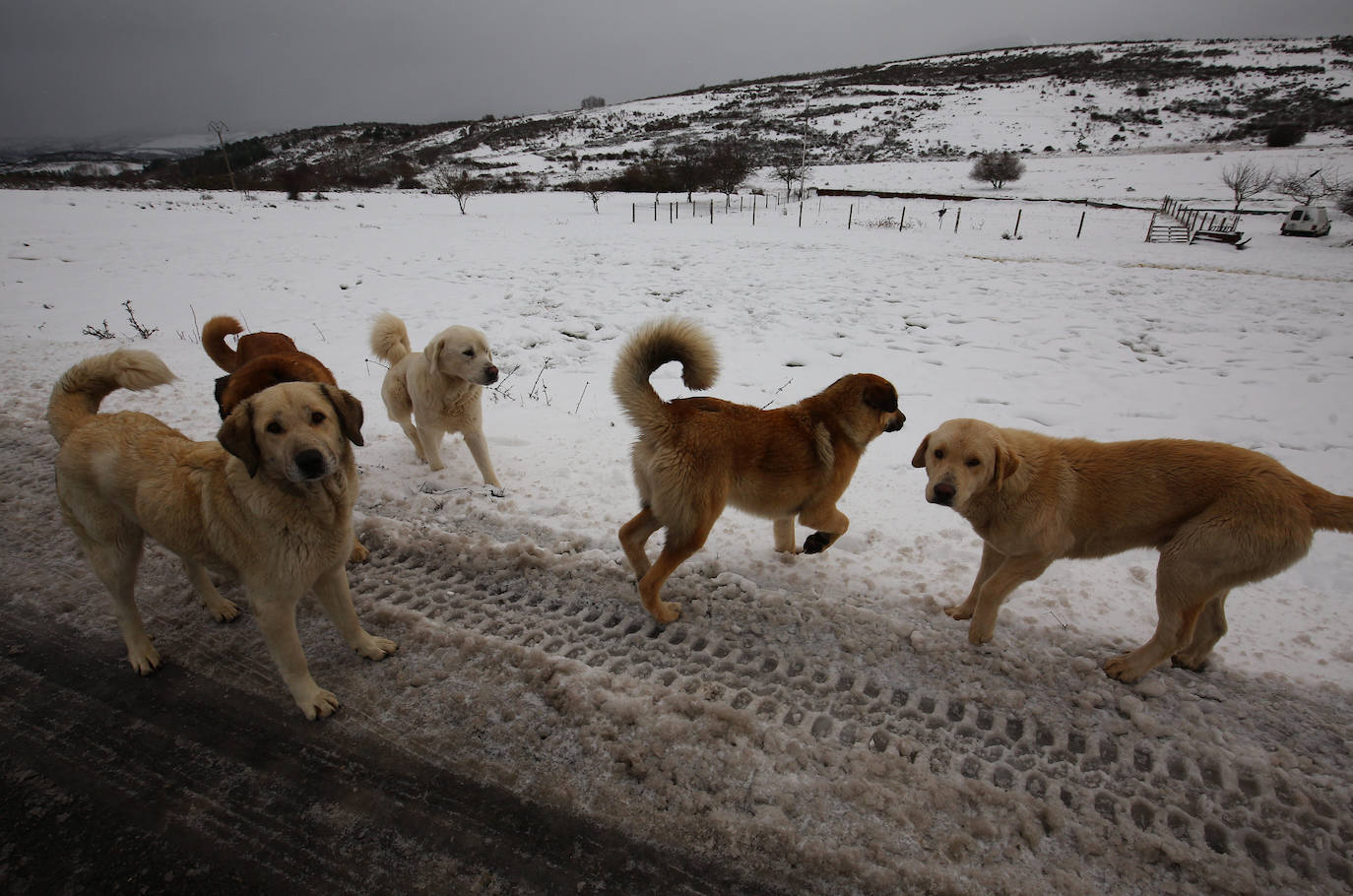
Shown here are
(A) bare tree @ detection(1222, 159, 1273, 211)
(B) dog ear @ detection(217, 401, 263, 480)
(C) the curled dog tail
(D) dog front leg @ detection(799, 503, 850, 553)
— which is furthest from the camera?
(A) bare tree @ detection(1222, 159, 1273, 211)

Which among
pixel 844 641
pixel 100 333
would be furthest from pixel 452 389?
pixel 100 333

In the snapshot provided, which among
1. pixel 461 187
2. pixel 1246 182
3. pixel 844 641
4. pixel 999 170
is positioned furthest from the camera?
pixel 999 170

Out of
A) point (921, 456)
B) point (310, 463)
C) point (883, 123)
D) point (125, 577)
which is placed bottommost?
point (125, 577)

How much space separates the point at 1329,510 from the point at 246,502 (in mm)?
5335

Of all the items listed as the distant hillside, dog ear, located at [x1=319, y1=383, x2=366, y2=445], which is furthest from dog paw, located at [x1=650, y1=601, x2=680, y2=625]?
the distant hillside

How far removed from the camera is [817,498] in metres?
3.58

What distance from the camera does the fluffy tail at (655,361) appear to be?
10.6 feet

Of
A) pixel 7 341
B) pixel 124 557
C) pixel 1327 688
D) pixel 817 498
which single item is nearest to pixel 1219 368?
pixel 1327 688

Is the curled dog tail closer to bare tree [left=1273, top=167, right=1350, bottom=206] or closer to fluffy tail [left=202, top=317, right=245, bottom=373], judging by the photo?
fluffy tail [left=202, top=317, right=245, bottom=373]

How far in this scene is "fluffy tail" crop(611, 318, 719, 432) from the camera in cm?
322

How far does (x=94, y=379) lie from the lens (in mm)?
3180

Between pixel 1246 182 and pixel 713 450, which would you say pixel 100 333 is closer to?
pixel 713 450

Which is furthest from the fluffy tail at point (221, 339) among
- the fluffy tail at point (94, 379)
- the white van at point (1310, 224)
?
the white van at point (1310, 224)

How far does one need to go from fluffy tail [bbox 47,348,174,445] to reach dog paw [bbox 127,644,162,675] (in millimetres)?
1264
